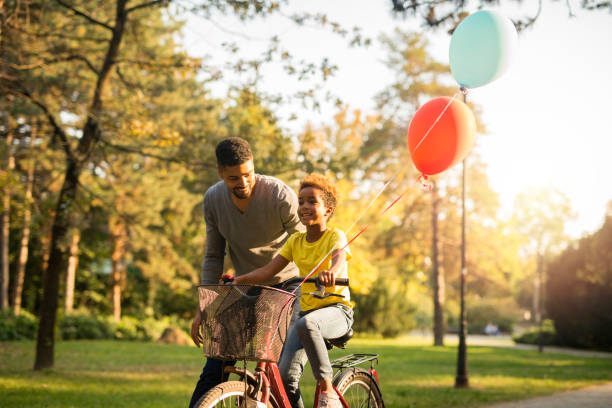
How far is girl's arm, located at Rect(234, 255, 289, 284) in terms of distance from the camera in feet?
11.7

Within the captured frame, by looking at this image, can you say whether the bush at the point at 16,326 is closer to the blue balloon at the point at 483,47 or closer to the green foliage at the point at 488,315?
the blue balloon at the point at 483,47

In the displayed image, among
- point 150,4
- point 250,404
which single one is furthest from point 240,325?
point 150,4

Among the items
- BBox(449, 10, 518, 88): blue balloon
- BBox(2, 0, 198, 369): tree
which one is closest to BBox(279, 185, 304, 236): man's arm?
BBox(449, 10, 518, 88): blue balloon

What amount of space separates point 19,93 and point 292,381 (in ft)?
30.2

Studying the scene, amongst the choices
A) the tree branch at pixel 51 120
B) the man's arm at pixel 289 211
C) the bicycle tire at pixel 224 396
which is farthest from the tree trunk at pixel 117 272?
the bicycle tire at pixel 224 396

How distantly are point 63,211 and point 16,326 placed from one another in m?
11.4

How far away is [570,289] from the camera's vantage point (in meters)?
30.1

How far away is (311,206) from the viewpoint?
359 cm

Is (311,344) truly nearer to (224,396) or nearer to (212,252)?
(224,396)

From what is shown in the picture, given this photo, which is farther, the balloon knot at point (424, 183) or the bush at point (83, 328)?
the bush at point (83, 328)

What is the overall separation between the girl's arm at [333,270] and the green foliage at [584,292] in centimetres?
2647

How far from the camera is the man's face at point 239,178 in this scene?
3.61 meters

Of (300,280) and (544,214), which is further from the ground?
(544,214)

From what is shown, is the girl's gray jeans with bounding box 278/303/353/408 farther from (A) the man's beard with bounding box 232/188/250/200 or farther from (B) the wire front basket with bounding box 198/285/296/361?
(A) the man's beard with bounding box 232/188/250/200
